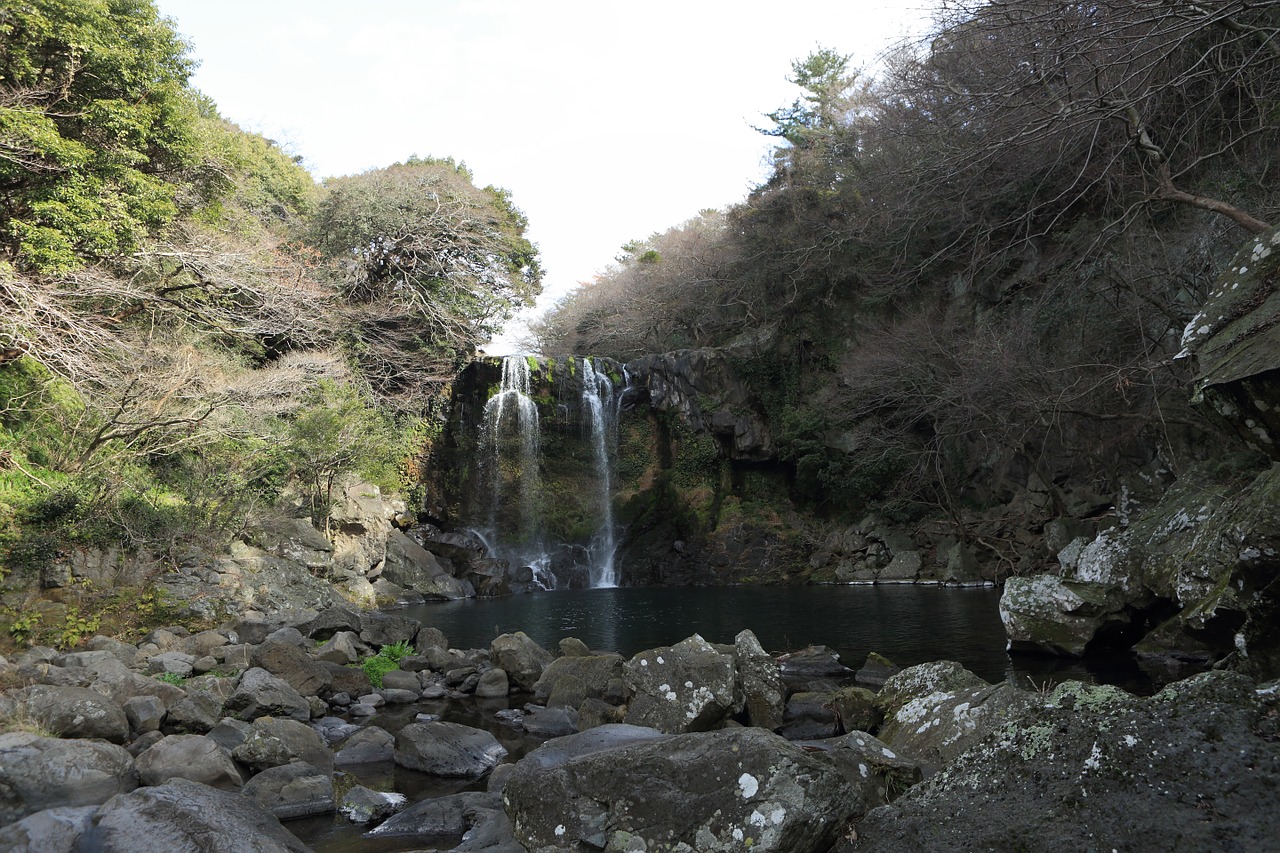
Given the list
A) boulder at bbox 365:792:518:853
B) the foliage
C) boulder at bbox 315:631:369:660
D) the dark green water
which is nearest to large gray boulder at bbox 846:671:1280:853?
boulder at bbox 365:792:518:853

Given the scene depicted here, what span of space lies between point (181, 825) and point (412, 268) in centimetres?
2304

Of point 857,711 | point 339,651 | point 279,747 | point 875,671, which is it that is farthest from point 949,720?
point 339,651

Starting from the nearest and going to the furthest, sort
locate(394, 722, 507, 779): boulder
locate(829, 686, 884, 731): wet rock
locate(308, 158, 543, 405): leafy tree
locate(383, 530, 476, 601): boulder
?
1. locate(394, 722, 507, 779): boulder
2. locate(829, 686, 884, 731): wet rock
3. locate(383, 530, 476, 601): boulder
4. locate(308, 158, 543, 405): leafy tree

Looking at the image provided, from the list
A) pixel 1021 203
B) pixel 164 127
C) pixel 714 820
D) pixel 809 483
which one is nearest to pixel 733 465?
pixel 809 483

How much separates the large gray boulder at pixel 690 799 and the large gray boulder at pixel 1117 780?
0.96 feet

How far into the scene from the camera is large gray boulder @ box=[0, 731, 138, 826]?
4598 mm

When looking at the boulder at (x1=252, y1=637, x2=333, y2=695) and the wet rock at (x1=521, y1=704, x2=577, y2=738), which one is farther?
the boulder at (x1=252, y1=637, x2=333, y2=695)

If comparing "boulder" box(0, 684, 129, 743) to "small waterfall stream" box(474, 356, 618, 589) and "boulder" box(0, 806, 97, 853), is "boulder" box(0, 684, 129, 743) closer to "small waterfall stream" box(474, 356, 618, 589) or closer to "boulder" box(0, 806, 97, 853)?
"boulder" box(0, 806, 97, 853)

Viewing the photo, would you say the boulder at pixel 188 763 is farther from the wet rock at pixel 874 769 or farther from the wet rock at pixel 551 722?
the wet rock at pixel 874 769

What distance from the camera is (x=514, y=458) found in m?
26.2

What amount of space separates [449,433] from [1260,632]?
24.3 metres

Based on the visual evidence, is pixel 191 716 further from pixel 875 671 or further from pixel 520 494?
pixel 520 494

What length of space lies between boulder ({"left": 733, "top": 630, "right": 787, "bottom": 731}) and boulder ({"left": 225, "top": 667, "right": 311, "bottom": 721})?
14.9 ft

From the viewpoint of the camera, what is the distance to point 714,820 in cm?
305
